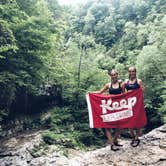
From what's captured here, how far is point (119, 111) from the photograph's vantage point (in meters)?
6.91

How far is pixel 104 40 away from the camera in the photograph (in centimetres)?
4425

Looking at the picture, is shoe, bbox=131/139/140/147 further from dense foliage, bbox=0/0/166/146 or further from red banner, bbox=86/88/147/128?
dense foliage, bbox=0/0/166/146

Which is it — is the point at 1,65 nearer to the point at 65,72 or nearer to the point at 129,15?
the point at 65,72

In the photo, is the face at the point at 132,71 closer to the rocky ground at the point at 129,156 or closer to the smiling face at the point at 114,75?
the smiling face at the point at 114,75

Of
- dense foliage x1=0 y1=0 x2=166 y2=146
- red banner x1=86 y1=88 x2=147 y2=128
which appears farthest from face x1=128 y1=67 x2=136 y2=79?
dense foliage x1=0 y1=0 x2=166 y2=146

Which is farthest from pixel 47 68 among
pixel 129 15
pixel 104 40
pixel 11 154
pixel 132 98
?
pixel 129 15

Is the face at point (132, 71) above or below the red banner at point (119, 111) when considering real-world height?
above

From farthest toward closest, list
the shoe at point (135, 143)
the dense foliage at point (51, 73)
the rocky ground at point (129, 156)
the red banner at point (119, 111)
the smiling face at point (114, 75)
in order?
the dense foliage at point (51, 73)
the shoe at point (135, 143)
the red banner at point (119, 111)
the smiling face at point (114, 75)
the rocky ground at point (129, 156)

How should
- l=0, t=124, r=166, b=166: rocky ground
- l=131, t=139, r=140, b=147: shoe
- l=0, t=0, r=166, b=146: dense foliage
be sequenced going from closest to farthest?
l=0, t=124, r=166, b=166: rocky ground
l=131, t=139, r=140, b=147: shoe
l=0, t=0, r=166, b=146: dense foliage

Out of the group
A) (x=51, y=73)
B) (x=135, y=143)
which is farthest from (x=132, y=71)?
(x=51, y=73)

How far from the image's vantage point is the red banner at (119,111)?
6777mm

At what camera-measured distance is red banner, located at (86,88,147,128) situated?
6.78 metres

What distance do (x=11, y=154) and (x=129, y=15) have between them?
41.3 metres

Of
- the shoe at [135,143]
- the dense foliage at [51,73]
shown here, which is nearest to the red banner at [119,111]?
the shoe at [135,143]
